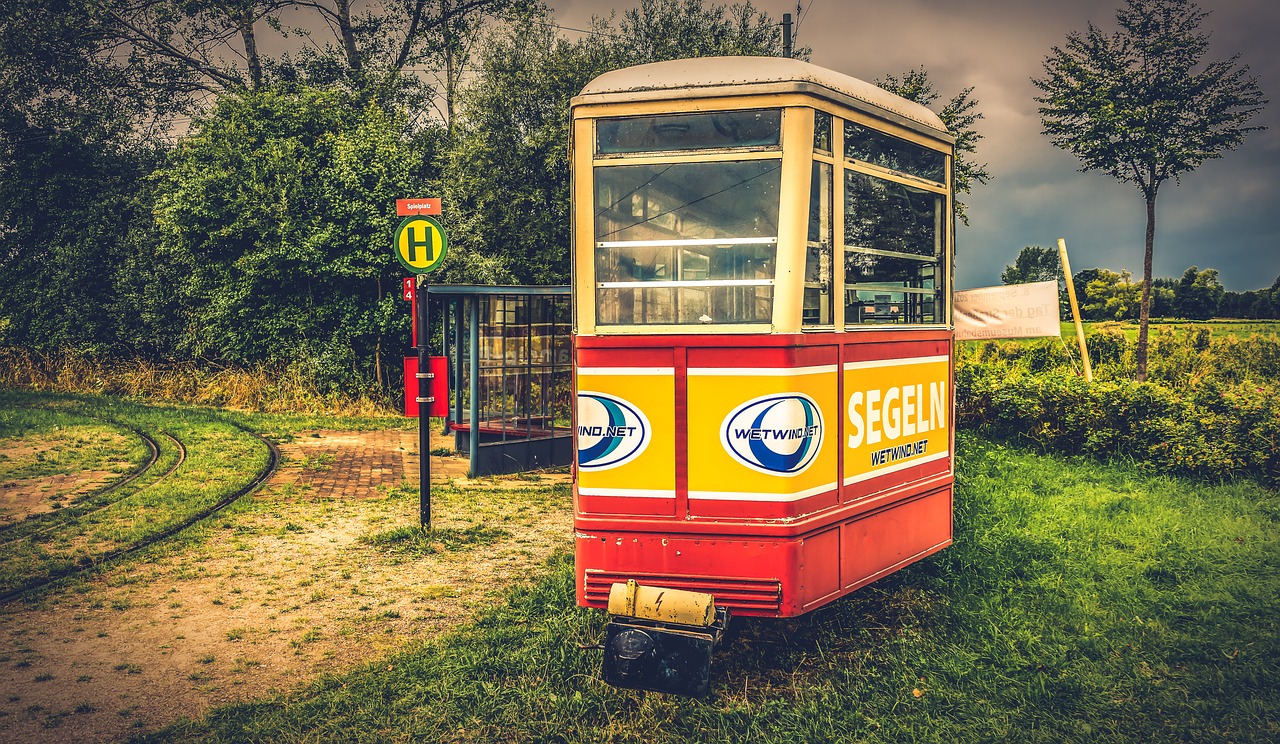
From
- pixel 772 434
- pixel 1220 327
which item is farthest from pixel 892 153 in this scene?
pixel 1220 327

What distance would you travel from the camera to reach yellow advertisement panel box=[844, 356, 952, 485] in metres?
4.86

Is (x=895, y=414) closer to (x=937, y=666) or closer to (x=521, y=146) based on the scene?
(x=937, y=666)

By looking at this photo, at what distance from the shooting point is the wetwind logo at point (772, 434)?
436 centimetres

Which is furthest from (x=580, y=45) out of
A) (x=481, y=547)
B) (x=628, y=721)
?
(x=628, y=721)

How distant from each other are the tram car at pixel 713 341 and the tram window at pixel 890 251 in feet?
0.26

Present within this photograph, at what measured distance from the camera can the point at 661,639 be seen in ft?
13.3

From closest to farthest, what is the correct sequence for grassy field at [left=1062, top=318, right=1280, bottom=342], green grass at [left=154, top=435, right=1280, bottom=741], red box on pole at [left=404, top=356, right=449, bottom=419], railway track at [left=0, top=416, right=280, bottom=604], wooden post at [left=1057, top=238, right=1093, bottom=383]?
green grass at [left=154, top=435, right=1280, bottom=741]
railway track at [left=0, top=416, right=280, bottom=604]
red box on pole at [left=404, top=356, right=449, bottom=419]
wooden post at [left=1057, top=238, right=1093, bottom=383]
grassy field at [left=1062, top=318, right=1280, bottom=342]

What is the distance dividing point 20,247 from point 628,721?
22955 millimetres

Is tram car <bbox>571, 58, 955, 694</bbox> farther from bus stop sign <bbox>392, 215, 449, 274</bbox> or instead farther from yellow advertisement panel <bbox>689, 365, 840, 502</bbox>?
bus stop sign <bbox>392, 215, 449, 274</bbox>

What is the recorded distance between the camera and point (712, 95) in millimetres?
4398

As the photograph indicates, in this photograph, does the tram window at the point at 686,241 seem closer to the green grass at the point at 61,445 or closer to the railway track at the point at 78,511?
the railway track at the point at 78,511

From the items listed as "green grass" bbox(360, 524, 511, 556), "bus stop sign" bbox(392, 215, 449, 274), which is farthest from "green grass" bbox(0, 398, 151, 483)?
"bus stop sign" bbox(392, 215, 449, 274)

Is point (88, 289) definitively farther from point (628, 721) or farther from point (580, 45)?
point (628, 721)

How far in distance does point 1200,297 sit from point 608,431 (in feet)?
82.1
